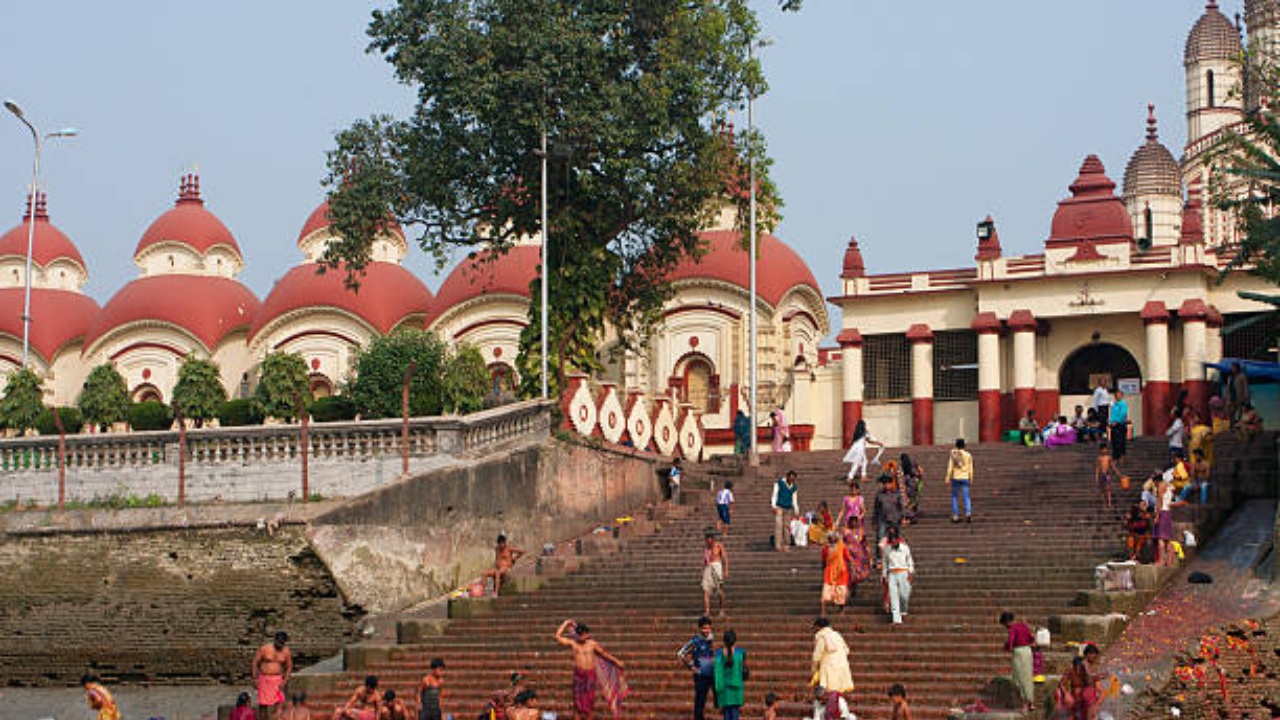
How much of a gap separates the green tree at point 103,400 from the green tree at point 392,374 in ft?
22.7

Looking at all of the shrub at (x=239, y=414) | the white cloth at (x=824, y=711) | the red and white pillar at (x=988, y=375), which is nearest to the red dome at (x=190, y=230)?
the shrub at (x=239, y=414)

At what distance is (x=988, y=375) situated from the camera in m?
33.5

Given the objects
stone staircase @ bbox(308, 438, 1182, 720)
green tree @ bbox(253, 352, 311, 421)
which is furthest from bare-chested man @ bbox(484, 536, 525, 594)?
green tree @ bbox(253, 352, 311, 421)

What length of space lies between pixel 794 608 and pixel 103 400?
84.0ft

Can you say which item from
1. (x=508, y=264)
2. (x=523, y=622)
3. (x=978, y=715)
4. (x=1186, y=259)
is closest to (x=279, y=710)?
(x=523, y=622)

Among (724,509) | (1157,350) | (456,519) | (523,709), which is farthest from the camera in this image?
(1157,350)

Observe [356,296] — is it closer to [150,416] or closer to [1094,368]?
[150,416]

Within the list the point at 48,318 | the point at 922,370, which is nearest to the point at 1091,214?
the point at 922,370

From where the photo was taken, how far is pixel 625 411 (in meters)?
28.1

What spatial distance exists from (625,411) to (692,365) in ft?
34.1

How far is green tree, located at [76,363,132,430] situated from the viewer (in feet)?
128

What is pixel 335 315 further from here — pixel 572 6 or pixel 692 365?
pixel 572 6

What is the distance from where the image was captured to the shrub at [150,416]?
116ft

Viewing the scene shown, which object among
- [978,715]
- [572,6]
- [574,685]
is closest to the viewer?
[978,715]
